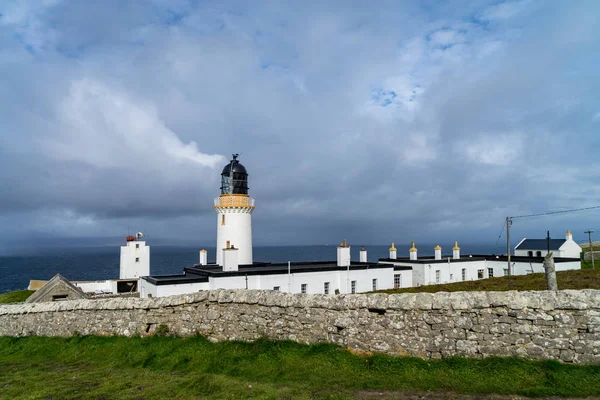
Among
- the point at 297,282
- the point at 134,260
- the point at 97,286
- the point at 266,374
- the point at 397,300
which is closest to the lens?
the point at 266,374

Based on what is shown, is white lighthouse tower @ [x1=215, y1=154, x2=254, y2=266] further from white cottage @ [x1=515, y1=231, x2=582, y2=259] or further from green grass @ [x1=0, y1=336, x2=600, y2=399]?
white cottage @ [x1=515, y1=231, x2=582, y2=259]

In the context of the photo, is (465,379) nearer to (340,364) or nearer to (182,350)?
Result: (340,364)

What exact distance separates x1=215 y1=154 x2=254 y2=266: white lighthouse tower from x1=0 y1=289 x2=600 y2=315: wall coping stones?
21096 millimetres

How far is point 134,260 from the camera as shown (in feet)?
147

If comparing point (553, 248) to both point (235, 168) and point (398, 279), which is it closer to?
point (398, 279)

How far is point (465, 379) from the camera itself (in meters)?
7.25

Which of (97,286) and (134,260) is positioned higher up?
(134,260)

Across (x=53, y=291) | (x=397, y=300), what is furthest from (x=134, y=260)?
(x=397, y=300)

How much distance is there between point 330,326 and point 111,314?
784 cm

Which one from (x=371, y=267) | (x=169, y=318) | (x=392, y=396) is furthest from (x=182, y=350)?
(x=371, y=267)

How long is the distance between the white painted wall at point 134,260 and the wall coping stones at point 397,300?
34528 millimetres

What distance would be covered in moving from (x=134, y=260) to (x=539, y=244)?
167 feet

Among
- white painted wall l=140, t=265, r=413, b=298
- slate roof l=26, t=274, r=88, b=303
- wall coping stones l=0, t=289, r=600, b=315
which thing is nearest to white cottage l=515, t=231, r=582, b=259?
white painted wall l=140, t=265, r=413, b=298

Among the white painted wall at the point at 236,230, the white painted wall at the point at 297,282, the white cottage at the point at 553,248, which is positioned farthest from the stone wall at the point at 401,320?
the white cottage at the point at 553,248
